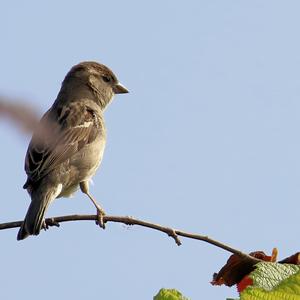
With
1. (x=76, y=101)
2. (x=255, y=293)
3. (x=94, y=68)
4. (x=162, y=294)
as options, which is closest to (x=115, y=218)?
(x=162, y=294)

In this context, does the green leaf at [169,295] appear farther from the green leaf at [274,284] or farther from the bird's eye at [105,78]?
the bird's eye at [105,78]

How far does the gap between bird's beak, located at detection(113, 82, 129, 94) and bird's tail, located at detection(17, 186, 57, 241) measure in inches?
94.1

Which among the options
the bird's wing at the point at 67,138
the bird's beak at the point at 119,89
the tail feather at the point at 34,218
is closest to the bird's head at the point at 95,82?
the bird's beak at the point at 119,89

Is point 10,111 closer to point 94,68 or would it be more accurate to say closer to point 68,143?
Answer: point 68,143

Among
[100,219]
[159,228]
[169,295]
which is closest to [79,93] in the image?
[100,219]

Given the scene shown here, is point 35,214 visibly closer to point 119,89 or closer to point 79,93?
point 79,93

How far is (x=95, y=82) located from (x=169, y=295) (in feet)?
20.1

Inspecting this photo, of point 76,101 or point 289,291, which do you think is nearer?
point 289,291

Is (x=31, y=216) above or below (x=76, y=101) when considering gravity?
below

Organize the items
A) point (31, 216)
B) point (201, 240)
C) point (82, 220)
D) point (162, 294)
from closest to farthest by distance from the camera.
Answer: point (162, 294), point (201, 240), point (82, 220), point (31, 216)

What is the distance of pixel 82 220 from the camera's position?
258cm

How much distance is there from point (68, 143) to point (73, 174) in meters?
0.31

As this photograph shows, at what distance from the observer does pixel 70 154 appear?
5977mm

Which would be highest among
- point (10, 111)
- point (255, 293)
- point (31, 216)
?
point (10, 111)
